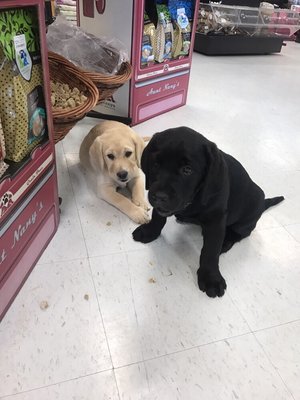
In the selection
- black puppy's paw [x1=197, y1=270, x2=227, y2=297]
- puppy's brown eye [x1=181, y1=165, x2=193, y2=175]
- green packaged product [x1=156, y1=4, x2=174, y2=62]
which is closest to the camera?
puppy's brown eye [x1=181, y1=165, x2=193, y2=175]

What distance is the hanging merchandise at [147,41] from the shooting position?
6.10 feet

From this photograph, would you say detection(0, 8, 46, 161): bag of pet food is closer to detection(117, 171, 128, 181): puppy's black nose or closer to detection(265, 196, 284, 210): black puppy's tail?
detection(117, 171, 128, 181): puppy's black nose

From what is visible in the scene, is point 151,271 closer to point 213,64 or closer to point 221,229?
point 221,229

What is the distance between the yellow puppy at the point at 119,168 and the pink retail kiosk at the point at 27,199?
0.27 m

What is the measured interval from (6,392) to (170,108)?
1.91 meters

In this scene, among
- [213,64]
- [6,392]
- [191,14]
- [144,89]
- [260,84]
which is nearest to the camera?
[6,392]

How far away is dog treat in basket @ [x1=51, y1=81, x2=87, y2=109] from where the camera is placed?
128 centimetres

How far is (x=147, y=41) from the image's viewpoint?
188cm

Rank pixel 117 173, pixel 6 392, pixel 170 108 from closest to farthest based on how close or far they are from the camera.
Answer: pixel 6 392
pixel 117 173
pixel 170 108

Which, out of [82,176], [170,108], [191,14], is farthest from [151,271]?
Answer: [191,14]

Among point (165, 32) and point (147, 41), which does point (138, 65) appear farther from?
point (165, 32)

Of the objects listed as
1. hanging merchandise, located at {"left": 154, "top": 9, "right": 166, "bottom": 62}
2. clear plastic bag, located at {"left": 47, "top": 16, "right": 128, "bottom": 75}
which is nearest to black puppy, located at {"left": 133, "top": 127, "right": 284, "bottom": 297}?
clear plastic bag, located at {"left": 47, "top": 16, "right": 128, "bottom": 75}

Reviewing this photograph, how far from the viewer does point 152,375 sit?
812mm

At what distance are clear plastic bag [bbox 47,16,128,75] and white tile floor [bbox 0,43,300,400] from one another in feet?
1.88
